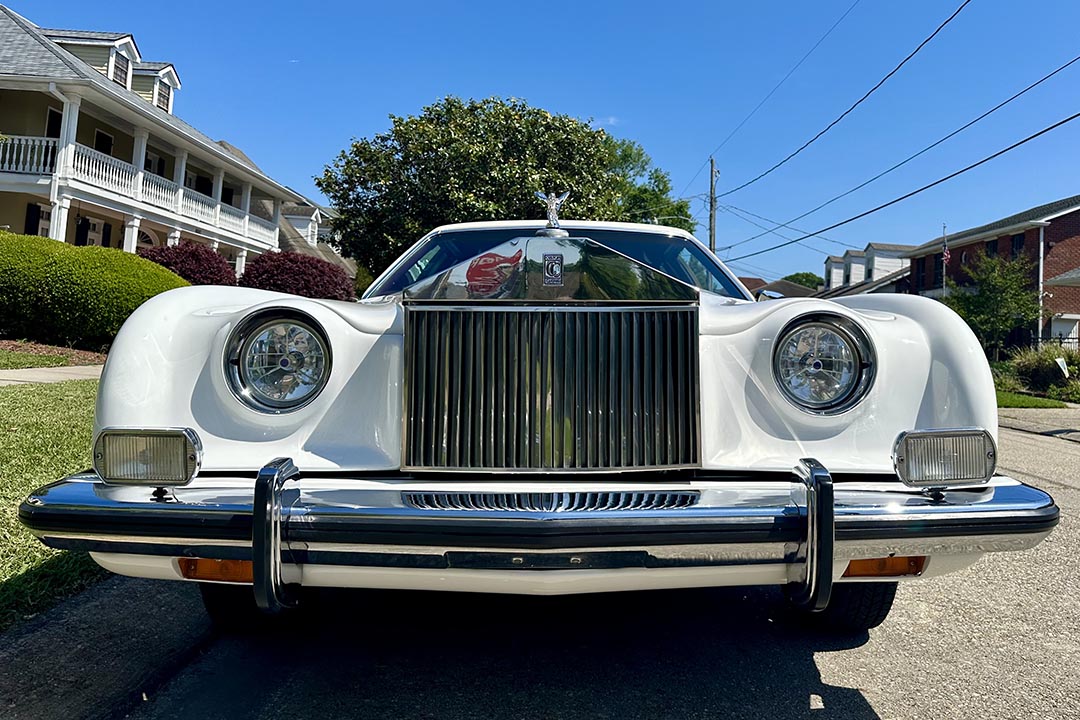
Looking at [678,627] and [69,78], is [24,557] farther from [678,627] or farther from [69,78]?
[69,78]

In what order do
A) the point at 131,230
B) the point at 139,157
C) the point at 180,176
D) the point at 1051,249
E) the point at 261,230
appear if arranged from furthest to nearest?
1. the point at 1051,249
2. the point at 261,230
3. the point at 180,176
4. the point at 139,157
5. the point at 131,230

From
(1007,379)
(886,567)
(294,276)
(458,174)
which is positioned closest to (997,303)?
(1007,379)

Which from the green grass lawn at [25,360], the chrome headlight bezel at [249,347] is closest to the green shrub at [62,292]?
the green grass lawn at [25,360]

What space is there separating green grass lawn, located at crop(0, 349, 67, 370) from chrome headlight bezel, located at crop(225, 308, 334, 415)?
945 cm

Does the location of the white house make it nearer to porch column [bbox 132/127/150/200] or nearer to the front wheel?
porch column [bbox 132/127/150/200]

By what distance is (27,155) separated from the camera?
16.4m

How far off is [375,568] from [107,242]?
22696mm

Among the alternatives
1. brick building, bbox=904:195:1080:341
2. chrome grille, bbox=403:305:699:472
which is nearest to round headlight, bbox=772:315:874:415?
chrome grille, bbox=403:305:699:472

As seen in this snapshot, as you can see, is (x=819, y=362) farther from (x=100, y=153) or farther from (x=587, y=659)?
(x=100, y=153)

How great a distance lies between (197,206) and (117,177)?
11.2 ft

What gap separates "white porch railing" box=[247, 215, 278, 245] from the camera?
80.4 ft

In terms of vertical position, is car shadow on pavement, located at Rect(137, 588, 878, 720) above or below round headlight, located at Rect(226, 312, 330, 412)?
below

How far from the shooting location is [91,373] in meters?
9.79

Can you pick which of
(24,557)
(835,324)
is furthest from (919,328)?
(24,557)
